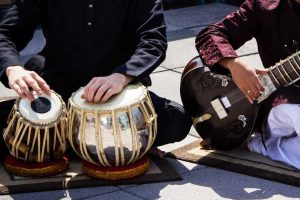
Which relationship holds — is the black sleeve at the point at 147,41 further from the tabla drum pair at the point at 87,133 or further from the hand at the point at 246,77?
the hand at the point at 246,77

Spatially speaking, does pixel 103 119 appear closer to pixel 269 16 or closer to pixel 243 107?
pixel 243 107

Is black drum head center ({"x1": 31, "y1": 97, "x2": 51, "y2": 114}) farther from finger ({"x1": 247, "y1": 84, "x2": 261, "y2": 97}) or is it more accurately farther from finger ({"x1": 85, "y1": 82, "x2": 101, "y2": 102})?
finger ({"x1": 247, "y1": 84, "x2": 261, "y2": 97})

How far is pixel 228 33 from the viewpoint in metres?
3.55

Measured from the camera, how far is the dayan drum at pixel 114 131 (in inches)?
122

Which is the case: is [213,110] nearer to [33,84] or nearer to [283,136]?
[283,136]

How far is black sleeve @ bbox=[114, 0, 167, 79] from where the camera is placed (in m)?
3.28

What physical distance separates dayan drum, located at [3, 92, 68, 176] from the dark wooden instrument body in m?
0.67

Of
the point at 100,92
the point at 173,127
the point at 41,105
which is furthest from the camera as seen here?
the point at 173,127

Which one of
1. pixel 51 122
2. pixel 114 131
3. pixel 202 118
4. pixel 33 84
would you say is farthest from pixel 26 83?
pixel 202 118

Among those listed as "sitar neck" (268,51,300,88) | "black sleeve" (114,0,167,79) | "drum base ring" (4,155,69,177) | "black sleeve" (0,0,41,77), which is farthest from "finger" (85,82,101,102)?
"sitar neck" (268,51,300,88)

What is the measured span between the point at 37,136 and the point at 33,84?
0.74 ft

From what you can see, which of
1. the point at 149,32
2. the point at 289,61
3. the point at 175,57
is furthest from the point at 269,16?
the point at 175,57

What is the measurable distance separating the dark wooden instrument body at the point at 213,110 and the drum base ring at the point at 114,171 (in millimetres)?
439

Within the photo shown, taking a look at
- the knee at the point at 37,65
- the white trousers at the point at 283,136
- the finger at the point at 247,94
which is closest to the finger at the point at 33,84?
the knee at the point at 37,65
